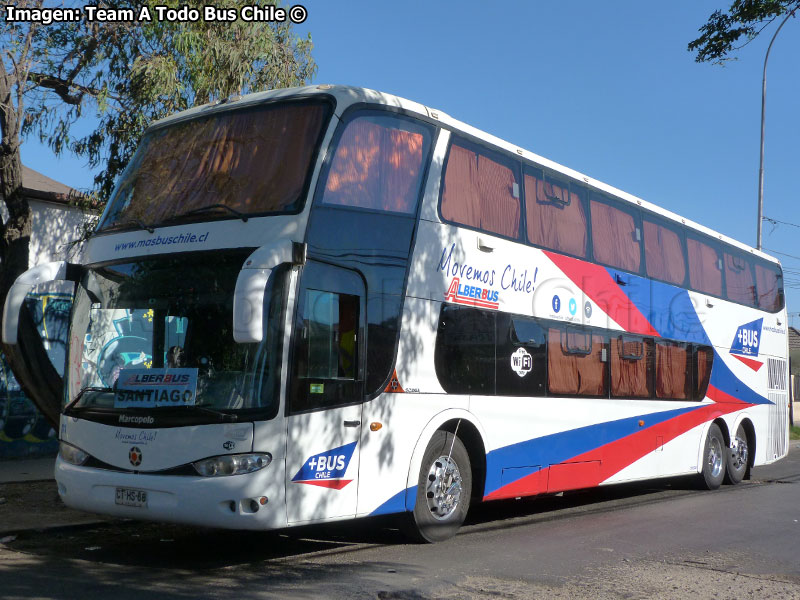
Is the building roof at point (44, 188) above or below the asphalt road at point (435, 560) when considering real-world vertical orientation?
above

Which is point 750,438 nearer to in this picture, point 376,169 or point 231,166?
point 376,169

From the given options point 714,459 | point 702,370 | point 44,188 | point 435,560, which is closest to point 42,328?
point 44,188

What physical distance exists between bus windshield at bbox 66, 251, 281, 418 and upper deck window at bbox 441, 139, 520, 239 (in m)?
2.69

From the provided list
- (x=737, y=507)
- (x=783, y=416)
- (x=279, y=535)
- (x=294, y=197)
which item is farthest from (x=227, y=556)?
(x=783, y=416)

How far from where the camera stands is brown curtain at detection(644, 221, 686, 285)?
520 inches

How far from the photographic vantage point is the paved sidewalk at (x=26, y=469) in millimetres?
12359

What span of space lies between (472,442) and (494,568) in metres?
2.18

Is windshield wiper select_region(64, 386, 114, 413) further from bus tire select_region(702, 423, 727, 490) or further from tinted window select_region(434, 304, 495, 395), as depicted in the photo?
bus tire select_region(702, 423, 727, 490)

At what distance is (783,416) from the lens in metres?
17.7

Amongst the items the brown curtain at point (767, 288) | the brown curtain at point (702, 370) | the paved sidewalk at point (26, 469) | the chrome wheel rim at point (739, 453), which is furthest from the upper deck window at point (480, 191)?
the brown curtain at point (767, 288)

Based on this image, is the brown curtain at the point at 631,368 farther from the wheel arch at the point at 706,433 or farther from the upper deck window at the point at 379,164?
the upper deck window at the point at 379,164

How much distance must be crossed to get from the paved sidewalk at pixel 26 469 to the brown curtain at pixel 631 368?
7.88 metres

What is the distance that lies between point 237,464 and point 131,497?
1001 mm

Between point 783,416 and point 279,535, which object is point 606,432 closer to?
point 279,535
